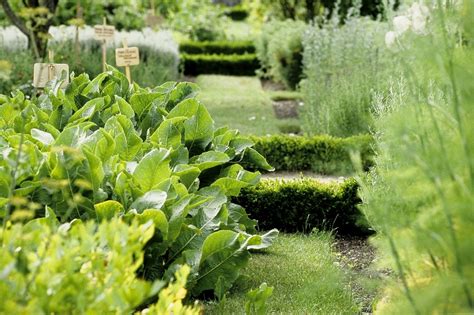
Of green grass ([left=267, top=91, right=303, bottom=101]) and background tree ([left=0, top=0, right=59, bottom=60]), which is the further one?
green grass ([left=267, top=91, right=303, bottom=101])

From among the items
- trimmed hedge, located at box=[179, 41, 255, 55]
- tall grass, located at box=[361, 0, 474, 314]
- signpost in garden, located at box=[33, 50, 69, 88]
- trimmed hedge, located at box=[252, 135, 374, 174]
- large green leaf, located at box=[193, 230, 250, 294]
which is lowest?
trimmed hedge, located at box=[179, 41, 255, 55]

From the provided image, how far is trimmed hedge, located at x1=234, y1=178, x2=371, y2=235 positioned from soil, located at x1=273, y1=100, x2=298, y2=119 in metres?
4.86

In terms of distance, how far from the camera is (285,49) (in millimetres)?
12164

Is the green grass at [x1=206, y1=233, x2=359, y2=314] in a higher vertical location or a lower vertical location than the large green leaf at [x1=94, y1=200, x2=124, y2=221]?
lower

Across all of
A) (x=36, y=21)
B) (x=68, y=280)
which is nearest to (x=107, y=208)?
(x=68, y=280)

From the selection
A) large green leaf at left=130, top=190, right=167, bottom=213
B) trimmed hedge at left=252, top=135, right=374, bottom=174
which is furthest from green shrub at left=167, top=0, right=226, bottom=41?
large green leaf at left=130, top=190, right=167, bottom=213

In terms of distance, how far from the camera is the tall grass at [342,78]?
8188mm

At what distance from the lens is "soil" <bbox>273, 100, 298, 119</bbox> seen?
1073 cm

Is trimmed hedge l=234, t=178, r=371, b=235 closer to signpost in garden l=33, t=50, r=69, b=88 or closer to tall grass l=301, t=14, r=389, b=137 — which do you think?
signpost in garden l=33, t=50, r=69, b=88

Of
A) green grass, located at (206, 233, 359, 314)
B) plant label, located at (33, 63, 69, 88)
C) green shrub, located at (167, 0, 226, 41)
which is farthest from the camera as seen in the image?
green shrub, located at (167, 0, 226, 41)

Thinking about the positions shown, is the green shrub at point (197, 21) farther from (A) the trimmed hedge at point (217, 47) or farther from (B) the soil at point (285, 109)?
(B) the soil at point (285, 109)

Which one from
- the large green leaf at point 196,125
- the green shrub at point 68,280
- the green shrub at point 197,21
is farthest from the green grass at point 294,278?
the green shrub at point 197,21

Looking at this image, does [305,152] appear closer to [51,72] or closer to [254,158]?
[254,158]

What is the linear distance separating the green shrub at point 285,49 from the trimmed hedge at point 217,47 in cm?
197
